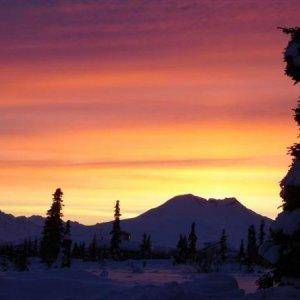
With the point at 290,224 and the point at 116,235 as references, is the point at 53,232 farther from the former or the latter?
the point at 290,224

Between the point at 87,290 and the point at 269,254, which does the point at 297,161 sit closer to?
the point at 269,254

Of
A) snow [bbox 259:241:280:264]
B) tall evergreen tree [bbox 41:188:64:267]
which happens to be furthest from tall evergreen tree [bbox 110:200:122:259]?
snow [bbox 259:241:280:264]

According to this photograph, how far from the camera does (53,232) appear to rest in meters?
73.4

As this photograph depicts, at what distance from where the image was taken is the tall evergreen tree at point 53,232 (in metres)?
72.4

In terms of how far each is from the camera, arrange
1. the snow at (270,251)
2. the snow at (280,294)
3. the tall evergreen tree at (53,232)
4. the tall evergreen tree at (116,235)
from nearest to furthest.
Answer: the snow at (280,294)
the snow at (270,251)
the tall evergreen tree at (53,232)
the tall evergreen tree at (116,235)

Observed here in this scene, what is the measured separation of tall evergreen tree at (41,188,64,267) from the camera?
72.4 meters

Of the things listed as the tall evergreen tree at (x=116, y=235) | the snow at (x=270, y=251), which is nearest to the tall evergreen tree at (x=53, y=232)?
the tall evergreen tree at (x=116, y=235)

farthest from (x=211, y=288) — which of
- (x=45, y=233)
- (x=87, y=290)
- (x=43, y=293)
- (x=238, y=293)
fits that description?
(x=45, y=233)

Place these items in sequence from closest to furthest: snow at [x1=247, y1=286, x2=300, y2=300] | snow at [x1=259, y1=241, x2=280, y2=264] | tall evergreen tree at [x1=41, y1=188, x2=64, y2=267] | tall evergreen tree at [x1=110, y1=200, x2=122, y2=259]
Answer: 1. snow at [x1=247, y1=286, x2=300, y2=300]
2. snow at [x1=259, y1=241, x2=280, y2=264]
3. tall evergreen tree at [x1=41, y1=188, x2=64, y2=267]
4. tall evergreen tree at [x1=110, y1=200, x2=122, y2=259]

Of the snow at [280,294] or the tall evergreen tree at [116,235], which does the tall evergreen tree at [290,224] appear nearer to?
the snow at [280,294]

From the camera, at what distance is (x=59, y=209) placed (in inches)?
2926

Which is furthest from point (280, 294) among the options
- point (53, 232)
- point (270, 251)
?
point (53, 232)

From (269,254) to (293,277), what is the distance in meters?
1.01

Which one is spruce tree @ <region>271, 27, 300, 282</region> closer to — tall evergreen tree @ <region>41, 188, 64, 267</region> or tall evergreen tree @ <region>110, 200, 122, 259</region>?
tall evergreen tree @ <region>41, 188, 64, 267</region>
